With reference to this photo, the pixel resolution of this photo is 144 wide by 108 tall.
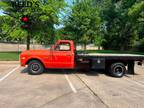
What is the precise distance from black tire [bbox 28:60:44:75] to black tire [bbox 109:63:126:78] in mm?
3865

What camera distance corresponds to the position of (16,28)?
1265 inches

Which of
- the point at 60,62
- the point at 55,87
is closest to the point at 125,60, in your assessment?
the point at 60,62

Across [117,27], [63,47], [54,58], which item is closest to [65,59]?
[54,58]

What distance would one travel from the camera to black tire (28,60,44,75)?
550 inches

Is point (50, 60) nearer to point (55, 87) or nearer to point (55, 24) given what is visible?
point (55, 87)

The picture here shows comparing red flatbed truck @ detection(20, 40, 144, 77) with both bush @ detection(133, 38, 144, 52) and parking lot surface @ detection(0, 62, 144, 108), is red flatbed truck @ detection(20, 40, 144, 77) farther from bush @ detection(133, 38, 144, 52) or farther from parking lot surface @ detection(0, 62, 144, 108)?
bush @ detection(133, 38, 144, 52)

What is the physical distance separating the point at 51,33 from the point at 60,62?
70.9 ft

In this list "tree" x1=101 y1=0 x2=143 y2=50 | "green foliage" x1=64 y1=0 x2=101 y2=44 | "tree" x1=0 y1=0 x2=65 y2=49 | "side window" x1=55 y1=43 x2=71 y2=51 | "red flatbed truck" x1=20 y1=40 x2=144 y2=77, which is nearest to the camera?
"red flatbed truck" x1=20 y1=40 x2=144 y2=77

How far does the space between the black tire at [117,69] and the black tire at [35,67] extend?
387 centimetres

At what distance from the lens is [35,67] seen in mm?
14000

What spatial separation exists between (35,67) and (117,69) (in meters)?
4.53

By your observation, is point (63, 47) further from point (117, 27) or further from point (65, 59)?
point (117, 27)

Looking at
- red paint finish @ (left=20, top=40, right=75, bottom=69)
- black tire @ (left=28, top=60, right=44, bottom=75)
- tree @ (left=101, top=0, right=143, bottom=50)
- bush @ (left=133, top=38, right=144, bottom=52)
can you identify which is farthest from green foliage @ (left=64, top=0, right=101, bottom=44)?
black tire @ (left=28, top=60, right=44, bottom=75)

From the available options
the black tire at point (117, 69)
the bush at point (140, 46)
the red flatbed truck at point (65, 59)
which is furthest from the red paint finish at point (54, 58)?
the bush at point (140, 46)
